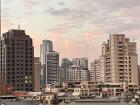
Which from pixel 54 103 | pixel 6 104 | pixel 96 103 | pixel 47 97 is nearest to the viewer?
pixel 96 103

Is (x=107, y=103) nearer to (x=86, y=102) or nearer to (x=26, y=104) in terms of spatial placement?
(x=86, y=102)

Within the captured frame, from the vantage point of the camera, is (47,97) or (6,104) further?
(47,97)

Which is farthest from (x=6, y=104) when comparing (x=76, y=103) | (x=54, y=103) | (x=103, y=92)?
(x=103, y=92)

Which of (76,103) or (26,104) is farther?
(26,104)

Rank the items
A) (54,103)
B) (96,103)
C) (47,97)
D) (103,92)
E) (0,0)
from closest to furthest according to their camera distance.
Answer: (0,0) → (96,103) → (54,103) → (47,97) → (103,92)

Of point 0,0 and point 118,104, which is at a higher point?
point 0,0

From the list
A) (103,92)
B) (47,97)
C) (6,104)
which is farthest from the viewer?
(103,92)

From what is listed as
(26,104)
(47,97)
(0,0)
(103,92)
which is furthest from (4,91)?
(0,0)

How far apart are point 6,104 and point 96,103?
726 inches

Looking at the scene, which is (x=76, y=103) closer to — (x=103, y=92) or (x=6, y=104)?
(x=6, y=104)

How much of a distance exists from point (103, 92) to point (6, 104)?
4889 inches

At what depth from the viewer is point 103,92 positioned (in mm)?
199625

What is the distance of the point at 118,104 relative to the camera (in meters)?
67.5

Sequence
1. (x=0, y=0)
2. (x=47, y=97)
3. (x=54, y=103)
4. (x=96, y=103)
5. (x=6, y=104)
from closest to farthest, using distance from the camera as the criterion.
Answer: (x=0, y=0) → (x=96, y=103) → (x=6, y=104) → (x=54, y=103) → (x=47, y=97)
